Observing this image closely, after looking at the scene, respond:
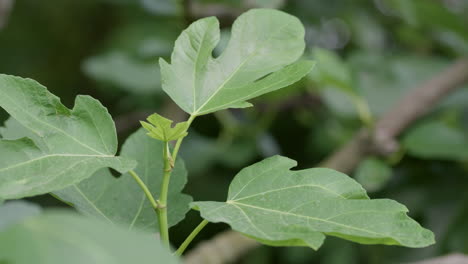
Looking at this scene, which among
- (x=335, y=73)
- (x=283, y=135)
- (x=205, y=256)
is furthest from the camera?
(x=283, y=135)

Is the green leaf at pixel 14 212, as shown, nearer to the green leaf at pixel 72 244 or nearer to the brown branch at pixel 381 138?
the green leaf at pixel 72 244

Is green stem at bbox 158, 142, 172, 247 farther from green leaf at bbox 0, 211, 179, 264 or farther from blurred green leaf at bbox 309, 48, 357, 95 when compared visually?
blurred green leaf at bbox 309, 48, 357, 95

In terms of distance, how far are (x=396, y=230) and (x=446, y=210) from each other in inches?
31.7

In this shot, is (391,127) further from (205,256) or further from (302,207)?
(302,207)

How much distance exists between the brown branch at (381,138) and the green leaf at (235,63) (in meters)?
0.42

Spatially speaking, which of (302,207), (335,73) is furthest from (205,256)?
(302,207)

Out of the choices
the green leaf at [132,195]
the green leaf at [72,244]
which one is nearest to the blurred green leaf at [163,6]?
the green leaf at [132,195]

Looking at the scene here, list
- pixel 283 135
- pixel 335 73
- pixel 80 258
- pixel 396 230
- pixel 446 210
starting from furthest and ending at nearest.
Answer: pixel 283 135 → pixel 446 210 → pixel 335 73 → pixel 396 230 → pixel 80 258

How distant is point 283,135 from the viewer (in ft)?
4.35

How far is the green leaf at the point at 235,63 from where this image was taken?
0.39 m

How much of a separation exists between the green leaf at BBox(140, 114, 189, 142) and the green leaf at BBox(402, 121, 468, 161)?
68 cm

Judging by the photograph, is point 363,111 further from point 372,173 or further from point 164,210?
point 164,210

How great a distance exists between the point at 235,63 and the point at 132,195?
12cm

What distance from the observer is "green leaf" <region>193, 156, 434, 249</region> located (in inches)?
12.6
